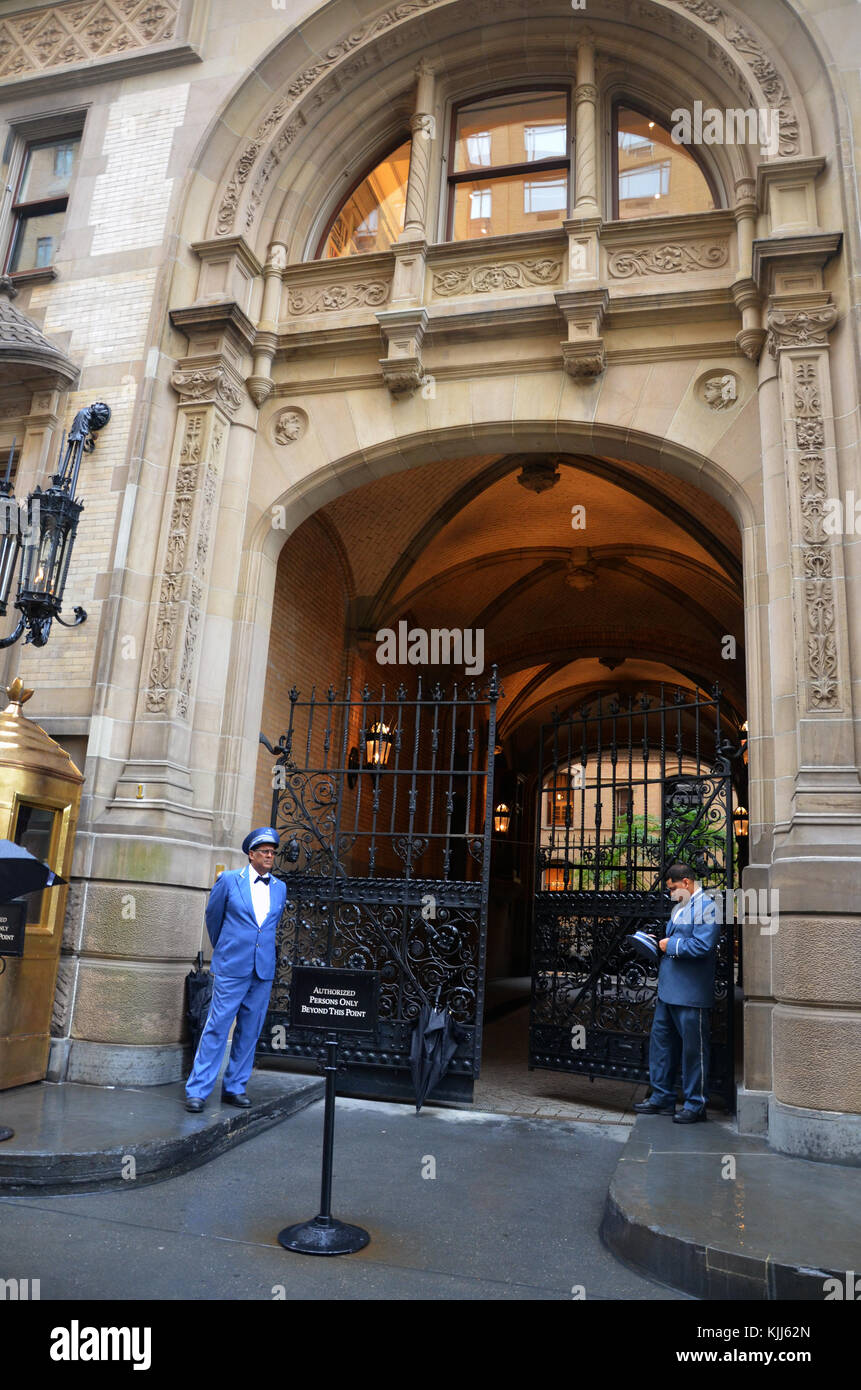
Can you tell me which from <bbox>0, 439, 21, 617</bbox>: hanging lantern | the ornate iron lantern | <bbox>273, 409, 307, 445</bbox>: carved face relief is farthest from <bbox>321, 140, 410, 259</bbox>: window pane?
<bbox>0, 439, 21, 617</bbox>: hanging lantern

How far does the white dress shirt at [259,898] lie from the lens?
23.8ft

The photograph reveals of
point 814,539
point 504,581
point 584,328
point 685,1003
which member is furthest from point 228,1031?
point 504,581

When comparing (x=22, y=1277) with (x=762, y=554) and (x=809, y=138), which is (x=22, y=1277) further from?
(x=809, y=138)

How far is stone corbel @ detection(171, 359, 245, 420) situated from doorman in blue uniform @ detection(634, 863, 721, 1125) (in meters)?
6.30

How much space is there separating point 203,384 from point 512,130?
4.85 metres

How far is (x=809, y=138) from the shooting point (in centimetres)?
867

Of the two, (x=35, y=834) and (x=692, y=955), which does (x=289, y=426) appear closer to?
(x=35, y=834)

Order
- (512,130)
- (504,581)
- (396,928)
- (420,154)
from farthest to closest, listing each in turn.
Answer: (504,581) → (512,130) → (420,154) → (396,928)

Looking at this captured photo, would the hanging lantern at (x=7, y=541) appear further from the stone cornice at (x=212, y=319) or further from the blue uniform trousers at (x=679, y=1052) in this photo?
the blue uniform trousers at (x=679, y=1052)

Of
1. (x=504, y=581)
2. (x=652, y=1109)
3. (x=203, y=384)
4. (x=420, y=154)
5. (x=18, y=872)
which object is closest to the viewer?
(x=18, y=872)

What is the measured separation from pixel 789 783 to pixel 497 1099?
3929 millimetres

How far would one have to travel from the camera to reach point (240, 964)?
7.14 metres

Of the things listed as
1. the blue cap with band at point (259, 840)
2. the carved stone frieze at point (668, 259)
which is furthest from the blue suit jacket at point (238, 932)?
the carved stone frieze at point (668, 259)
